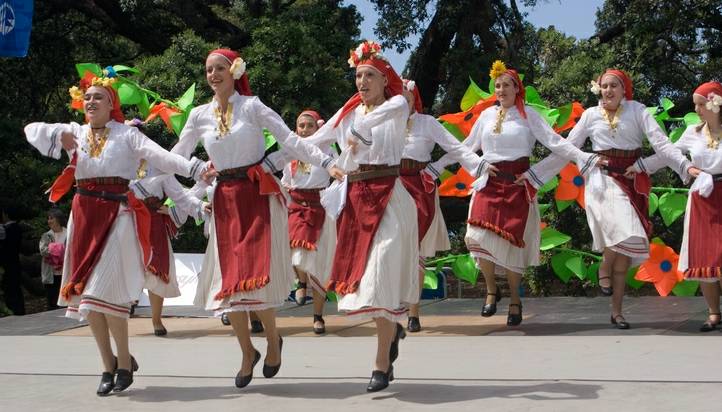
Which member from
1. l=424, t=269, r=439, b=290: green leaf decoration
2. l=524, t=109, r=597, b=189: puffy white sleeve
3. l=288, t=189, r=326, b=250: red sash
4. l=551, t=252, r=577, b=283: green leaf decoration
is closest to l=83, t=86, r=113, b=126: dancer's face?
l=288, t=189, r=326, b=250: red sash

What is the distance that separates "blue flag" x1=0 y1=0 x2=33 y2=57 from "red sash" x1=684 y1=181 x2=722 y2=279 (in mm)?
5282

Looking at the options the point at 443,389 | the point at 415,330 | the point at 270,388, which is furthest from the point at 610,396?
the point at 415,330

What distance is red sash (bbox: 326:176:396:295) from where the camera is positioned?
6.15 meters

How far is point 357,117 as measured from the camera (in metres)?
6.38

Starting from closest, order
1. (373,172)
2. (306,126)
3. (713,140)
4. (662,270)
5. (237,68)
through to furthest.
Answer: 1. (373,172)
2. (237,68)
3. (713,140)
4. (306,126)
5. (662,270)

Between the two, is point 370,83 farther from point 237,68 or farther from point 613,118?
point 613,118

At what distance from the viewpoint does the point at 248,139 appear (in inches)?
251

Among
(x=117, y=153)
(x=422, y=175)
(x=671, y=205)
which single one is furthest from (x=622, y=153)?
(x=117, y=153)

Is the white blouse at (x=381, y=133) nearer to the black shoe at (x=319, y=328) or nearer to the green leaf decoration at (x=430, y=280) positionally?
the black shoe at (x=319, y=328)

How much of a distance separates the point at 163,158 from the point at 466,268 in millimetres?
4794

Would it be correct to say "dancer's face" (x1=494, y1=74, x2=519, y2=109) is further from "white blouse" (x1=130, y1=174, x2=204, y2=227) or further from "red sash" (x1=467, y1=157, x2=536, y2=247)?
"white blouse" (x1=130, y1=174, x2=204, y2=227)

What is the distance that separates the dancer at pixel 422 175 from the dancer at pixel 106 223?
2.40m

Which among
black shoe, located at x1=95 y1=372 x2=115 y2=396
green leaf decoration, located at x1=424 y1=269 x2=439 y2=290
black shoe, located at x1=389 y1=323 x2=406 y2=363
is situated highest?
green leaf decoration, located at x1=424 y1=269 x2=439 y2=290

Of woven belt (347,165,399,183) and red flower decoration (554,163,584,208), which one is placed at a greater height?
red flower decoration (554,163,584,208)
